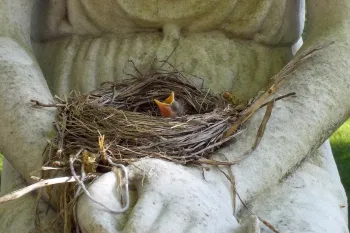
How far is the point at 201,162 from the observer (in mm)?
1813

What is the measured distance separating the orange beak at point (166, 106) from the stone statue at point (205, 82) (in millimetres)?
192

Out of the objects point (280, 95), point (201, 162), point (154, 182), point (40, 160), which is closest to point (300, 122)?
point (280, 95)

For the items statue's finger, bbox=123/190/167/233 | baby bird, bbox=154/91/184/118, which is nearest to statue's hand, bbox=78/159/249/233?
statue's finger, bbox=123/190/167/233

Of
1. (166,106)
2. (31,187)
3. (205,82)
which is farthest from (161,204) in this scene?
(205,82)

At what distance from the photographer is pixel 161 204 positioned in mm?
1623

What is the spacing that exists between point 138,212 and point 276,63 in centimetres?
85

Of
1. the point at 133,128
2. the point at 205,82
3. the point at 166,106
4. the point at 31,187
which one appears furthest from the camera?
the point at 205,82

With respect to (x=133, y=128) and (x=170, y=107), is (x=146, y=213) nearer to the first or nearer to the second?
(x=133, y=128)

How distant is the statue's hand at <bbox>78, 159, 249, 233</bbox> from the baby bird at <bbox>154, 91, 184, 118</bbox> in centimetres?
29

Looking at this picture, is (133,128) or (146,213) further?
(133,128)

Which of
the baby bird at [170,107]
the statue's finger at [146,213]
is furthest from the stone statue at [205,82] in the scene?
the baby bird at [170,107]

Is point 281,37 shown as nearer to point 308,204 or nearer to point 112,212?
point 308,204

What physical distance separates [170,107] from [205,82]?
9.4 inches

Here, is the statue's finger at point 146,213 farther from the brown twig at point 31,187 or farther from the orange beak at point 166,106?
the orange beak at point 166,106
